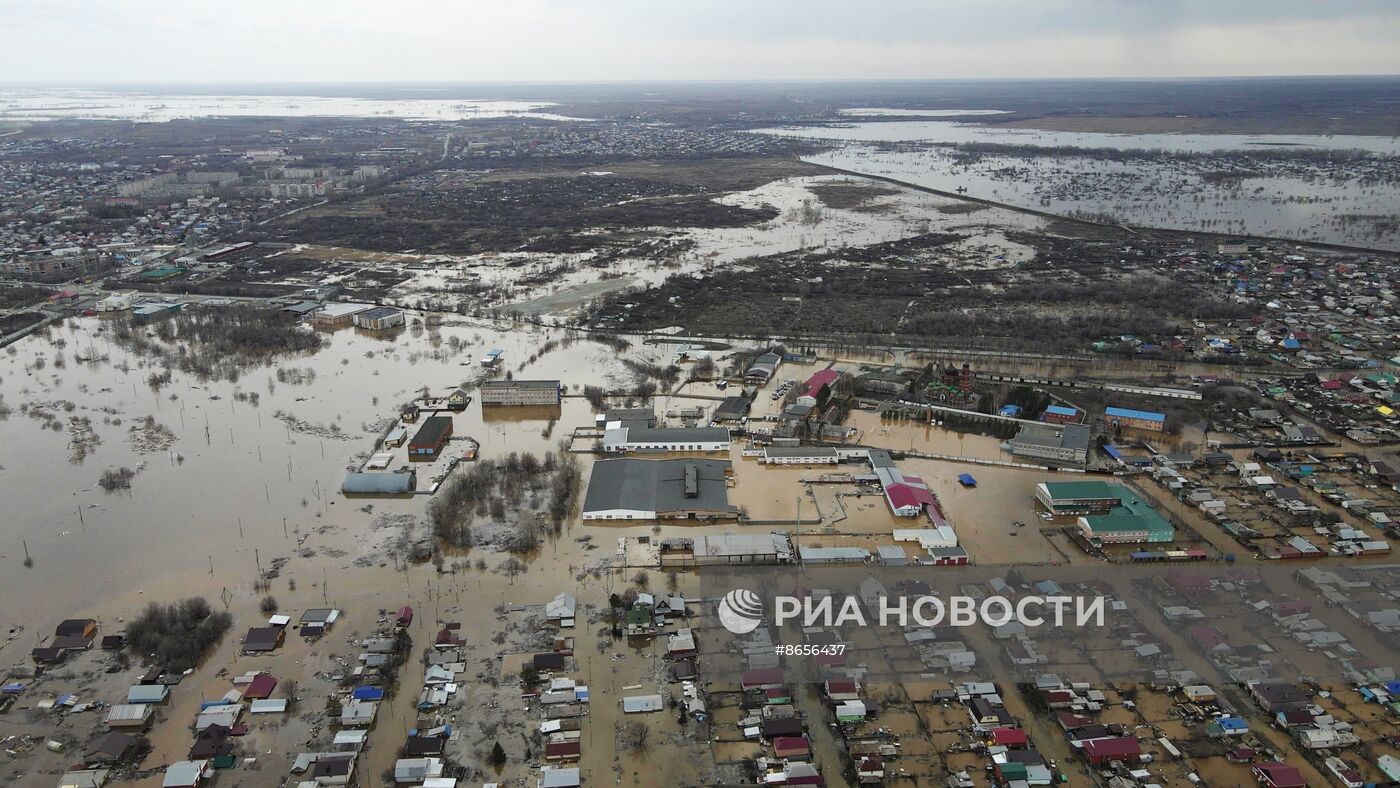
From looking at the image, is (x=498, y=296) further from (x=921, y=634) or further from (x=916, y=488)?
(x=921, y=634)

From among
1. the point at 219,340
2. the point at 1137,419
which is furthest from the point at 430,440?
the point at 1137,419

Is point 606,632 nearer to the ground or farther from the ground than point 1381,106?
nearer to the ground

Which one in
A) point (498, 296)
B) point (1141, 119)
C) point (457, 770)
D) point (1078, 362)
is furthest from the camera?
point (1141, 119)

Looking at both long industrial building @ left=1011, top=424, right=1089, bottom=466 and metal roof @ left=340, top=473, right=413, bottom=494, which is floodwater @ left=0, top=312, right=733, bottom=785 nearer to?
metal roof @ left=340, top=473, right=413, bottom=494

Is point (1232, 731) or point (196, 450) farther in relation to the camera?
point (196, 450)

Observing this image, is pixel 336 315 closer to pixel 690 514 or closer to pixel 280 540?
pixel 280 540

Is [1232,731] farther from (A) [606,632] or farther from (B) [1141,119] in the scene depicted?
(B) [1141,119]

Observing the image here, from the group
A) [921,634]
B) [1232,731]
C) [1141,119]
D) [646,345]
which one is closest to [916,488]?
[921,634]

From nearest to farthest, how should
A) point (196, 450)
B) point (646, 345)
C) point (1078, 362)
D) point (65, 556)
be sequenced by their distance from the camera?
point (65, 556) → point (196, 450) → point (1078, 362) → point (646, 345)

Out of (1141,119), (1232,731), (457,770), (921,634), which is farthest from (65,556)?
(1141,119)
